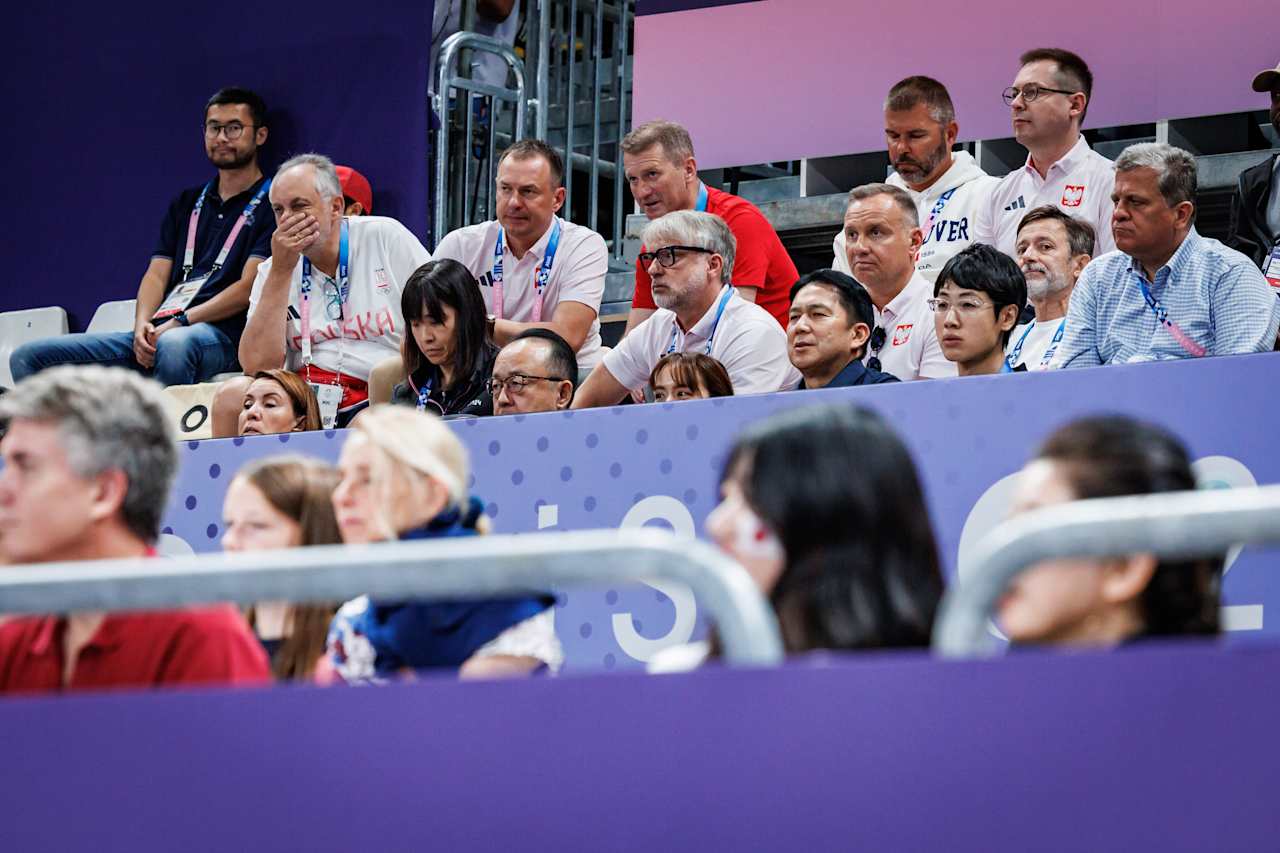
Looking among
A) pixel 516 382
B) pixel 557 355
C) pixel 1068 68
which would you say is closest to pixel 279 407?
pixel 516 382

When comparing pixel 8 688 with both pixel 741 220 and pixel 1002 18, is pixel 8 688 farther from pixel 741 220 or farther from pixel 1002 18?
pixel 1002 18

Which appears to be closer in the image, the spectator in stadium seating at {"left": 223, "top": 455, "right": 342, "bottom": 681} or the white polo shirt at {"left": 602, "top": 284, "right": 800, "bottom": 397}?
Result: the spectator in stadium seating at {"left": 223, "top": 455, "right": 342, "bottom": 681}

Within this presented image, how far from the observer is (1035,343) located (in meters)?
5.15

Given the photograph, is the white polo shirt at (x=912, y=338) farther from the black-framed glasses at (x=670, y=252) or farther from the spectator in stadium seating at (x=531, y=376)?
the spectator in stadium seating at (x=531, y=376)

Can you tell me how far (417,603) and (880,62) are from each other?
5150 mm

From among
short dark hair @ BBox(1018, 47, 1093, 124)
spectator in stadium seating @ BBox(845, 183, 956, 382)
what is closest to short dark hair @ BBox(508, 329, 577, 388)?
spectator in stadium seating @ BBox(845, 183, 956, 382)

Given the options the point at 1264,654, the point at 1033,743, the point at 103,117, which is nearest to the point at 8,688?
the point at 1033,743

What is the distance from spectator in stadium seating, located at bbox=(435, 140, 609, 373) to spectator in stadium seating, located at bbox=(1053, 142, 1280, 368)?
1.66m

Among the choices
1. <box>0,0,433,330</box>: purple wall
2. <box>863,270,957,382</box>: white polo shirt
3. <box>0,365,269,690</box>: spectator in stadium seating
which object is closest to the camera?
<box>0,365,269,690</box>: spectator in stadium seating

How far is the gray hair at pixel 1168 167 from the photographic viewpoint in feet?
15.6

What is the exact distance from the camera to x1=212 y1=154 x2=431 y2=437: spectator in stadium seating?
5977mm

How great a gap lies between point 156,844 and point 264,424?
11.8 feet

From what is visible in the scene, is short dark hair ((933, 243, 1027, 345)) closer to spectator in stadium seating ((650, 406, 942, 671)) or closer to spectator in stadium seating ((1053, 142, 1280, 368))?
spectator in stadium seating ((1053, 142, 1280, 368))

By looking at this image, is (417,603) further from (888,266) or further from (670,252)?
(888,266)
